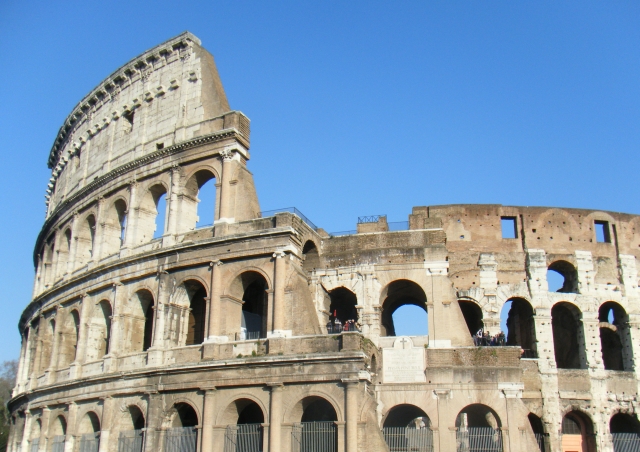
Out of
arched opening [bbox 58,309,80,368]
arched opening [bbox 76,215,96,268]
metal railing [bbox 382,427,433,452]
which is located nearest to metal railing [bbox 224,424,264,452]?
metal railing [bbox 382,427,433,452]

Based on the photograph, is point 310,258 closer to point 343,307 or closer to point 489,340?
point 343,307

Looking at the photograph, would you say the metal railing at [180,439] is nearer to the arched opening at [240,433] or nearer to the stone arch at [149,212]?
the arched opening at [240,433]

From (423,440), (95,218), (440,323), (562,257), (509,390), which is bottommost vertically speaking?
(423,440)

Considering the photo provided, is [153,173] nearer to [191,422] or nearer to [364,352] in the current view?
[191,422]

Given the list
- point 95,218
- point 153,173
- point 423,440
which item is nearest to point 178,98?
point 153,173

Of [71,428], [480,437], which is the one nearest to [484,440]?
[480,437]

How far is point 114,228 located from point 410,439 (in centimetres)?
1326

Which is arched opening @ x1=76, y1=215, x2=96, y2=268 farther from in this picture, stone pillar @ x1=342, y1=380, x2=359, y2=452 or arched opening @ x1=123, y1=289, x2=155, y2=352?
stone pillar @ x1=342, y1=380, x2=359, y2=452

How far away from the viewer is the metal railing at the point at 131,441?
797 inches

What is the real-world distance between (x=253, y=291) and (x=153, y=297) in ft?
10.9

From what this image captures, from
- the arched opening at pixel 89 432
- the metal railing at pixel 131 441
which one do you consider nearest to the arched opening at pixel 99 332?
the arched opening at pixel 89 432

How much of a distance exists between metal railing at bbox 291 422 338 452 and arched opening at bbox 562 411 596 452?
943cm

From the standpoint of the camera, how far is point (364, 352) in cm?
1834

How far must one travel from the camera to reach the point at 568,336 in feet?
85.7
